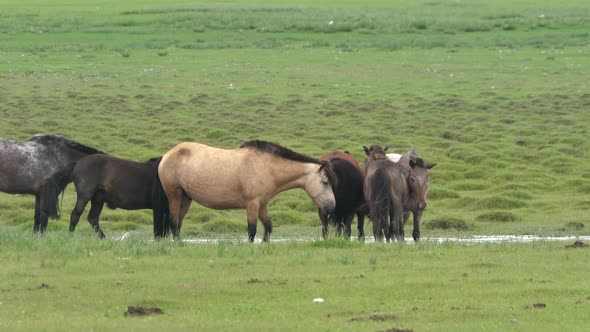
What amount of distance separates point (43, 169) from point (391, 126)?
16602 mm

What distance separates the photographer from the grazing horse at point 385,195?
16.5 metres

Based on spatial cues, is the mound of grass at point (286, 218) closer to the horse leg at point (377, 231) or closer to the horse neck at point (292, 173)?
the horse leg at point (377, 231)

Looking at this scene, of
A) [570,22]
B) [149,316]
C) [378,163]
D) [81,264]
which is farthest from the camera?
[570,22]

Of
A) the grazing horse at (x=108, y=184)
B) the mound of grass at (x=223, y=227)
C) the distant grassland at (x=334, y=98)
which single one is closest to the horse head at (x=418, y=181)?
the distant grassland at (x=334, y=98)

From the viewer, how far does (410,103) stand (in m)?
36.2

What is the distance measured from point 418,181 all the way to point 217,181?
2.98 m

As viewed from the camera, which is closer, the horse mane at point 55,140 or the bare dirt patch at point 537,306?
the bare dirt patch at point 537,306

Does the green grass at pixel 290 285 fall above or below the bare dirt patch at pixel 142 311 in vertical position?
below

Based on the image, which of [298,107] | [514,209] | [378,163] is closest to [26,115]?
[298,107]

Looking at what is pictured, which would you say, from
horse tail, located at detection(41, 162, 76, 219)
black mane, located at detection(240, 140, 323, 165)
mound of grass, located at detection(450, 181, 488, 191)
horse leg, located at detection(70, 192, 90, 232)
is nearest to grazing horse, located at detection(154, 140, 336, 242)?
black mane, located at detection(240, 140, 323, 165)

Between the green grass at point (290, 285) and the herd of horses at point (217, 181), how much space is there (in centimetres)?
134

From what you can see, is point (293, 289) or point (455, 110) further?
point (455, 110)

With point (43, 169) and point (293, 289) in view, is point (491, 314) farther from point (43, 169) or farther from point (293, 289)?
point (43, 169)

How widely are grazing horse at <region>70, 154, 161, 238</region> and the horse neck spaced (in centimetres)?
215
